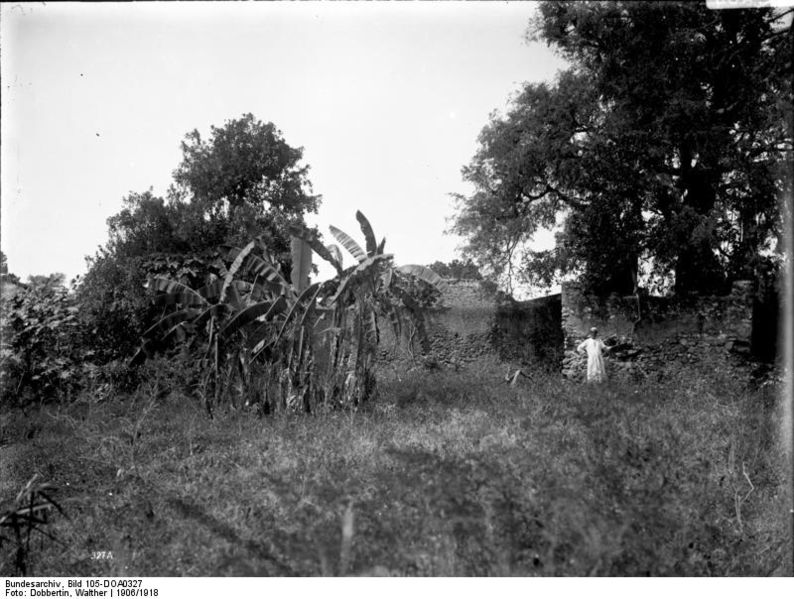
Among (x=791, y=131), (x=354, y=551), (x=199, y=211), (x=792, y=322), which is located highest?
(x=791, y=131)

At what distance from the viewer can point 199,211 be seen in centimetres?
1198

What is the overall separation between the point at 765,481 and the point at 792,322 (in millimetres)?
3054

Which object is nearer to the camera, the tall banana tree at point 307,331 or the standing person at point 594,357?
the tall banana tree at point 307,331

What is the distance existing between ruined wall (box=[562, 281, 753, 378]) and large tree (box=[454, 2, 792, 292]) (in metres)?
0.41

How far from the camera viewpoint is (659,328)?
40.4 ft

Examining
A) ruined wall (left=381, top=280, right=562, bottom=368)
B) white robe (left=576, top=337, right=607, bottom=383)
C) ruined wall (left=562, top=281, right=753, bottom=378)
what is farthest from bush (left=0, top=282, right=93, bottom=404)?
ruined wall (left=562, top=281, right=753, bottom=378)

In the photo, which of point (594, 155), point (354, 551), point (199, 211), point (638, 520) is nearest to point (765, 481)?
point (638, 520)

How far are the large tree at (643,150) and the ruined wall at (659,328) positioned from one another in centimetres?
41

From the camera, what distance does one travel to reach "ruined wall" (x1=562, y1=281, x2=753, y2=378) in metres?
11.7

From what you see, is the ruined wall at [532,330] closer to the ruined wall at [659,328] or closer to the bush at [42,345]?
the ruined wall at [659,328]

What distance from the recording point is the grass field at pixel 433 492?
385cm

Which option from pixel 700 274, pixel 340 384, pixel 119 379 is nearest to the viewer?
pixel 340 384

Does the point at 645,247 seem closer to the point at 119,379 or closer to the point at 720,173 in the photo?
the point at 720,173

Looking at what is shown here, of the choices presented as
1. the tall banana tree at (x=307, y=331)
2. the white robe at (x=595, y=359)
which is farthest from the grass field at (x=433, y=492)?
the white robe at (x=595, y=359)
